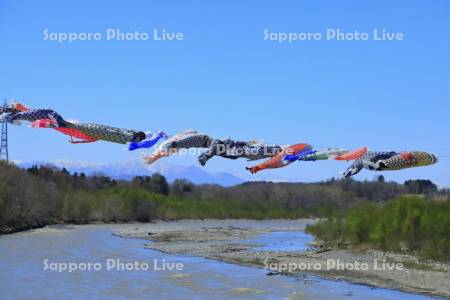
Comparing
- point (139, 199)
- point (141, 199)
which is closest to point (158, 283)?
point (139, 199)

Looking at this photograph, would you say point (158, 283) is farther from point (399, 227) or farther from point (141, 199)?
point (141, 199)

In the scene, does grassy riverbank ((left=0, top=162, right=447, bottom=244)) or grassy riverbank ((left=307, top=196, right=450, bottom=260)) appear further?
grassy riverbank ((left=0, top=162, right=447, bottom=244))

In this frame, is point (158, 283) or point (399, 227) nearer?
point (158, 283)

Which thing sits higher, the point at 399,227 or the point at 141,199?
the point at 141,199

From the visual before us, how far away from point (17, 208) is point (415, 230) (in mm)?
62076

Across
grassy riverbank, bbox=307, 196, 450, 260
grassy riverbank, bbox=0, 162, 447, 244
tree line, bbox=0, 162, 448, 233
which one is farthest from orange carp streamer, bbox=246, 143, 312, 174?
grassy riverbank, bbox=307, 196, 450, 260

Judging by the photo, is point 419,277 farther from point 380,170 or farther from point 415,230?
point 380,170

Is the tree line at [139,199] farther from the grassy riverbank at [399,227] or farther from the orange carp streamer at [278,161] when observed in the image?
the orange carp streamer at [278,161]

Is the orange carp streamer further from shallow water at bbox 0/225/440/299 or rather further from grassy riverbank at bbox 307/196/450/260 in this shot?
grassy riverbank at bbox 307/196/450/260

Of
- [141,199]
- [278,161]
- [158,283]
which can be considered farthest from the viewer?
[141,199]

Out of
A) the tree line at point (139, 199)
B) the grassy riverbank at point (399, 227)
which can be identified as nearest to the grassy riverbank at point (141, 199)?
the tree line at point (139, 199)

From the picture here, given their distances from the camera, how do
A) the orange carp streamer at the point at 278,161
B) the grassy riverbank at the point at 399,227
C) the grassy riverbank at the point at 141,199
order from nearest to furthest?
the orange carp streamer at the point at 278,161, the grassy riverbank at the point at 399,227, the grassy riverbank at the point at 141,199

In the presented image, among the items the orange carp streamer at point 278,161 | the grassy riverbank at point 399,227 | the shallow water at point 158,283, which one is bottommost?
the shallow water at point 158,283

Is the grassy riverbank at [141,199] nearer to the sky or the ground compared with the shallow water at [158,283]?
nearer to the sky
